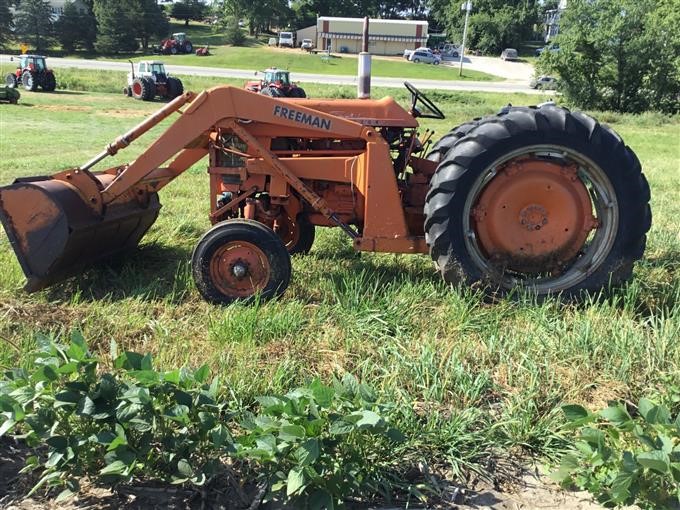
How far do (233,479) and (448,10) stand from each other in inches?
3746

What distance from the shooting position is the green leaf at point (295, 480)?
212 centimetres

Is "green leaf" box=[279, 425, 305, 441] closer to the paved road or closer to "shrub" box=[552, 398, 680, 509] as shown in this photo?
"shrub" box=[552, 398, 680, 509]

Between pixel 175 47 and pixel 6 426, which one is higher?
pixel 175 47

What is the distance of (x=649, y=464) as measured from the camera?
6.79 ft

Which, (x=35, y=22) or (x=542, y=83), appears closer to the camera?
(x=542, y=83)

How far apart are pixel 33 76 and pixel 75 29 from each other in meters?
37.4

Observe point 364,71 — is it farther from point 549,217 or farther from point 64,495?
point 64,495

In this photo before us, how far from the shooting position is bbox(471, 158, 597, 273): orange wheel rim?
4.19 metres

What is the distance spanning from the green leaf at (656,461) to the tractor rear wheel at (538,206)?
6.93 ft

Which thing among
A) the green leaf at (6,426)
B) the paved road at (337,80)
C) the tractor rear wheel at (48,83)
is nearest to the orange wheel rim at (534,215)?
the green leaf at (6,426)

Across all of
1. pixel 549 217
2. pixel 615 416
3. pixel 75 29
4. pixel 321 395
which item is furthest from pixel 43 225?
pixel 75 29

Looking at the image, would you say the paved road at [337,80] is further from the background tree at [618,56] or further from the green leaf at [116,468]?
the green leaf at [116,468]

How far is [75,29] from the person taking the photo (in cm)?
6088

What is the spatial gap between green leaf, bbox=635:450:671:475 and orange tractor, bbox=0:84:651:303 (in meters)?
2.13
